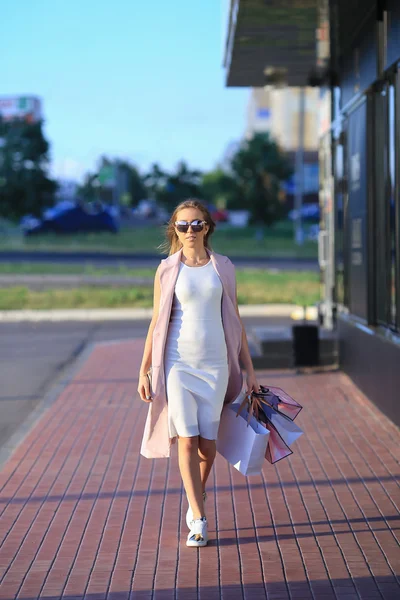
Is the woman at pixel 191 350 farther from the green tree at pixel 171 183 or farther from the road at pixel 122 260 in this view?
the green tree at pixel 171 183

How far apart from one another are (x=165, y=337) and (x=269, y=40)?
7888 mm

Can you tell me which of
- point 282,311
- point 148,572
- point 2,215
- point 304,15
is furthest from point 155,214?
point 148,572

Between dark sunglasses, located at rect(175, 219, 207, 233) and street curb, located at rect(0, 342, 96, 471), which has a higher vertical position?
dark sunglasses, located at rect(175, 219, 207, 233)

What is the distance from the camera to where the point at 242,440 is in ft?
17.5

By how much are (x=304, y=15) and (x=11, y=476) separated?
637cm

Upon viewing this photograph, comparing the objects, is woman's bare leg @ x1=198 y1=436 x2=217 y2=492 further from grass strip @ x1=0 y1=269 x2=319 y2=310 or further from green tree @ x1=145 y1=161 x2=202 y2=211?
green tree @ x1=145 y1=161 x2=202 y2=211

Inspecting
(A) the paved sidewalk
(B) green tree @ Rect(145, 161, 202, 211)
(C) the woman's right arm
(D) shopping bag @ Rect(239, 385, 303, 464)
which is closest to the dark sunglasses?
(C) the woman's right arm

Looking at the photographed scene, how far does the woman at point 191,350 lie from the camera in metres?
5.20

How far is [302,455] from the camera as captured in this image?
7594 millimetres

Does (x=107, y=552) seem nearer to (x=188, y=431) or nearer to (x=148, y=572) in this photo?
(x=148, y=572)

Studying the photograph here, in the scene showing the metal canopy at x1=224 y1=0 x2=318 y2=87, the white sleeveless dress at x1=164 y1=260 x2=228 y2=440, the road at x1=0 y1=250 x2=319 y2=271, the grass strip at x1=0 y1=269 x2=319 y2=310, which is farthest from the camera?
the road at x1=0 y1=250 x2=319 y2=271

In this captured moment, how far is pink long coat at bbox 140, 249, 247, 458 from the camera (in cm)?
523

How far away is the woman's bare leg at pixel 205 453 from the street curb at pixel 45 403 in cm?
238

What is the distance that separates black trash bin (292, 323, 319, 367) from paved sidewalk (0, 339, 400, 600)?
2.92 metres
